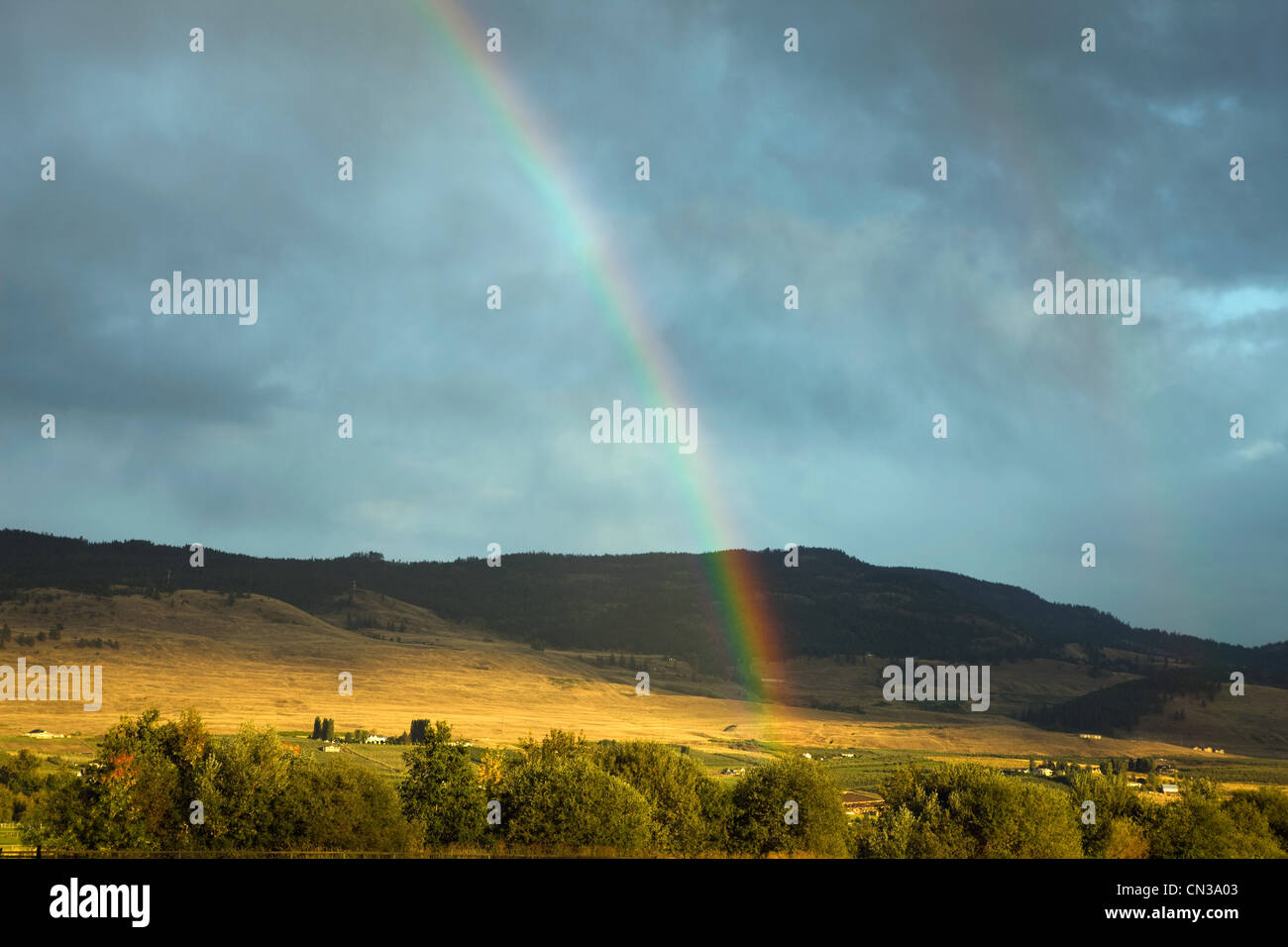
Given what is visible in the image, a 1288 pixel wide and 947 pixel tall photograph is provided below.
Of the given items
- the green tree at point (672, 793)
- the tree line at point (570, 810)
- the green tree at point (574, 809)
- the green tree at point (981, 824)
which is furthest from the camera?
the green tree at point (672, 793)

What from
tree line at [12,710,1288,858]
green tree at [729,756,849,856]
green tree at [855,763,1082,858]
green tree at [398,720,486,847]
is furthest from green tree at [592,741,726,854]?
green tree at [855,763,1082,858]

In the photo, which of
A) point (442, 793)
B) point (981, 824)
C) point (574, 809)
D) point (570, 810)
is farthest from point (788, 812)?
point (442, 793)

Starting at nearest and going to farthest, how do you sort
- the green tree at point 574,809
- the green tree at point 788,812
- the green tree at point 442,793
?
the green tree at point 574,809
the green tree at point 788,812
the green tree at point 442,793

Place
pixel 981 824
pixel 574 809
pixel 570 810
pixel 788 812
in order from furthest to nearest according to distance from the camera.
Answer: pixel 788 812, pixel 981 824, pixel 570 810, pixel 574 809

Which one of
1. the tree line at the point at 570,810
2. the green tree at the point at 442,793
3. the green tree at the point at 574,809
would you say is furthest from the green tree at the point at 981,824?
the green tree at the point at 442,793

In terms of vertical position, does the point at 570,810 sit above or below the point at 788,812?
above

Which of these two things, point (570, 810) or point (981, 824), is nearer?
point (570, 810)

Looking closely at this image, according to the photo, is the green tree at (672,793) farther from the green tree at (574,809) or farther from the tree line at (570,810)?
the green tree at (574,809)

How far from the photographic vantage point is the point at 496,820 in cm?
8662

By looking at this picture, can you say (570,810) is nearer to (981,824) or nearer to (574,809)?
(574,809)
